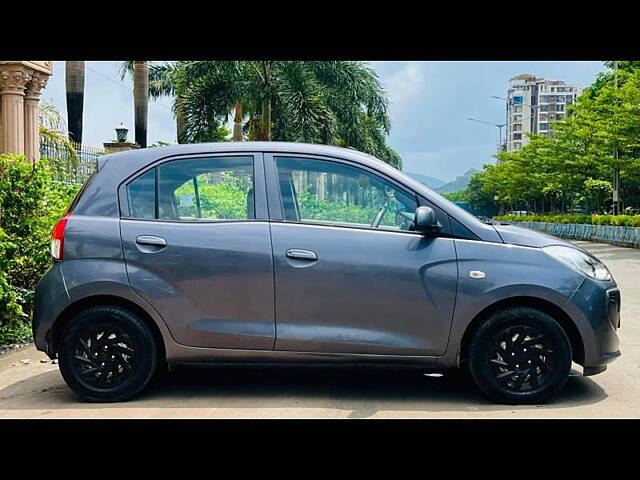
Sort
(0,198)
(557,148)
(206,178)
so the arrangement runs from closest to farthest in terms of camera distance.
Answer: (206,178), (0,198), (557,148)

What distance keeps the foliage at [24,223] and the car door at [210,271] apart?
3079 millimetres

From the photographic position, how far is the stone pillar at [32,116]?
13.4 m

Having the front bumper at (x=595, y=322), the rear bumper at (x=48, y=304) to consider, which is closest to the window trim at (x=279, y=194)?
the front bumper at (x=595, y=322)

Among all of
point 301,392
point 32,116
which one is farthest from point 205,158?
point 32,116

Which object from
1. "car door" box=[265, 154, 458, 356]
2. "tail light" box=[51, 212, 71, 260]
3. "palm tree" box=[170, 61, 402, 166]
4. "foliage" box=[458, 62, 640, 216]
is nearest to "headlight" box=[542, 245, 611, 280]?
"car door" box=[265, 154, 458, 356]

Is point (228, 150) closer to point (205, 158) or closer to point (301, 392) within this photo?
point (205, 158)

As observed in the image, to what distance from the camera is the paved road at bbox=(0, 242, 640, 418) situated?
5082 millimetres

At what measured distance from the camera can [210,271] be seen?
5238 mm

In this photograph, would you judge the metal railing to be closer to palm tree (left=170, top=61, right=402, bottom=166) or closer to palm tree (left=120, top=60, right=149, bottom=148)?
palm tree (left=170, top=61, right=402, bottom=166)

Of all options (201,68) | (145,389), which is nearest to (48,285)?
(145,389)

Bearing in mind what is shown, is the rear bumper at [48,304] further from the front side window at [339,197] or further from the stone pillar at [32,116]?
the stone pillar at [32,116]

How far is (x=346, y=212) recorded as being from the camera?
5332mm
